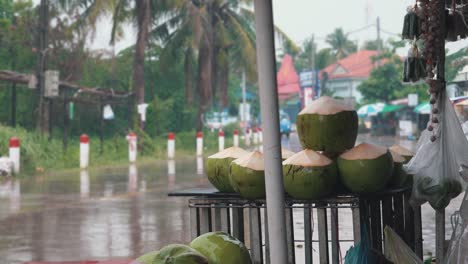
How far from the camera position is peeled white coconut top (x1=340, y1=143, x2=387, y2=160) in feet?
12.8

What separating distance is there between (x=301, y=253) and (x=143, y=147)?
23872 millimetres

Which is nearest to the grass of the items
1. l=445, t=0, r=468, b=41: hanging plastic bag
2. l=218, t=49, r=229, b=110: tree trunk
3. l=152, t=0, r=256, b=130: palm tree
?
l=152, t=0, r=256, b=130: palm tree

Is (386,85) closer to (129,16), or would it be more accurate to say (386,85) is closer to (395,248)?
(129,16)

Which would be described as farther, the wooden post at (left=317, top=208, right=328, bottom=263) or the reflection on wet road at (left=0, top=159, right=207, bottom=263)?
the reflection on wet road at (left=0, top=159, right=207, bottom=263)

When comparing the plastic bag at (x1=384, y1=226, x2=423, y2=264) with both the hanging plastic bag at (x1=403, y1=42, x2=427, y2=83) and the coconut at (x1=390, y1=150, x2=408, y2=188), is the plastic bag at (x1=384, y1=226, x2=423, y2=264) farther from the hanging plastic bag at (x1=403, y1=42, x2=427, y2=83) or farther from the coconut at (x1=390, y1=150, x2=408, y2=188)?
the hanging plastic bag at (x1=403, y1=42, x2=427, y2=83)

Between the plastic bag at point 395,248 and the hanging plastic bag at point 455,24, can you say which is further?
the hanging plastic bag at point 455,24

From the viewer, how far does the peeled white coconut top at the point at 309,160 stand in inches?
153

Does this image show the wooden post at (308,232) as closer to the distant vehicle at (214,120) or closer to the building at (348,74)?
the distant vehicle at (214,120)

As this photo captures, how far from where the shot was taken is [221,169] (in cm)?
427

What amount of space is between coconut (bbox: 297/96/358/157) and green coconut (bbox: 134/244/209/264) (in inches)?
39.6

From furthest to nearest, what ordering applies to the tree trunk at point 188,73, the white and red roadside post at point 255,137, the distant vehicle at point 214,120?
the white and red roadside post at point 255,137, the distant vehicle at point 214,120, the tree trunk at point 188,73

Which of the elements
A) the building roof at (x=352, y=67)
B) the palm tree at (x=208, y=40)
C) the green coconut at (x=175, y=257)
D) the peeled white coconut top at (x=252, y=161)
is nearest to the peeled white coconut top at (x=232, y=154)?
the peeled white coconut top at (x=252, y=161)

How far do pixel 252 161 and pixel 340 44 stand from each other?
99.0 m

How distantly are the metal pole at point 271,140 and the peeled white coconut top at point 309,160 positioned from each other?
56 cm
